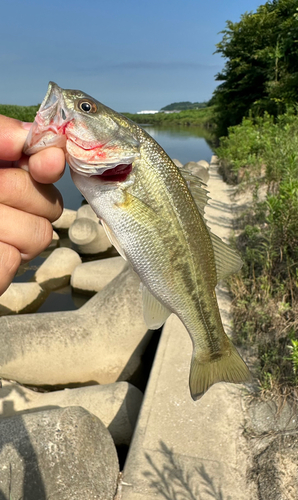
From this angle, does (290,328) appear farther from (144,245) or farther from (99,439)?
(144,245)

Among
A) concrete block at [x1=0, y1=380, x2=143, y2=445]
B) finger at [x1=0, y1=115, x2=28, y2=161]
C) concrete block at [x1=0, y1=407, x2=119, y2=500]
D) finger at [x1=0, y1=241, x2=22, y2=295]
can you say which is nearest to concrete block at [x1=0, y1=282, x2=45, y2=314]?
concrete block at [x1=0, y1=380, x2=143, y2=445]

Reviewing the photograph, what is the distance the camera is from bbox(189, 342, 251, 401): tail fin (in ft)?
6.84

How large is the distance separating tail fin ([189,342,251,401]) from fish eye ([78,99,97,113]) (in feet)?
4.78

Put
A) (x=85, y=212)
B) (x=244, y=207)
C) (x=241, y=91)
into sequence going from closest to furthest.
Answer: (x=244, y=207) → (x=85, y=212) → (x=241, y=91)

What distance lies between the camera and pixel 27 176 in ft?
5.40

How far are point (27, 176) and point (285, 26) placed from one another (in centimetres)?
2618

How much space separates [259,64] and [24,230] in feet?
100

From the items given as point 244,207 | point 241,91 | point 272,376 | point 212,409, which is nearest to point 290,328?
point 272,376

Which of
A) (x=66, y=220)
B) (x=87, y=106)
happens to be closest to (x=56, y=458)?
(x=87, y=106)

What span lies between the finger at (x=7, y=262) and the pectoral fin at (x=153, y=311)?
0.67 meters

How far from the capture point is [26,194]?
1.65 meters

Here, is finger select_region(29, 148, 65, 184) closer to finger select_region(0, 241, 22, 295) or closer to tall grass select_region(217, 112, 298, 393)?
finger select_region(0, 241, 22, 295)

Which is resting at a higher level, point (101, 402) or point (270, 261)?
point (270, 261)

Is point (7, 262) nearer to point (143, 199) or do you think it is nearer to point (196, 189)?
point (143, 199)
